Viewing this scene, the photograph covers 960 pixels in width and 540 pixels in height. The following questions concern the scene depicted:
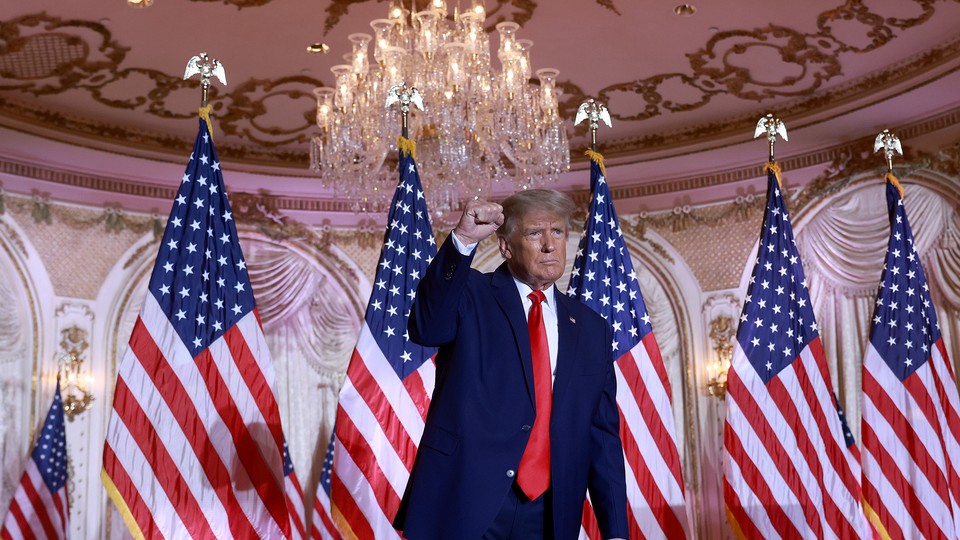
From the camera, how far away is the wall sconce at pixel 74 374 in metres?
9.41

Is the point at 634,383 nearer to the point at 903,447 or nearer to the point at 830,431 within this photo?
the point at 830,431

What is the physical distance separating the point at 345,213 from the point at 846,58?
517 centimetres

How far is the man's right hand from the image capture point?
9.46 ft

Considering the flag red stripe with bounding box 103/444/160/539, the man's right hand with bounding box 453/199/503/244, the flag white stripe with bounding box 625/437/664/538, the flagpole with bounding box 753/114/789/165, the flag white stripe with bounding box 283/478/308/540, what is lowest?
the flag white stripe with bounding box 283/478/308/540

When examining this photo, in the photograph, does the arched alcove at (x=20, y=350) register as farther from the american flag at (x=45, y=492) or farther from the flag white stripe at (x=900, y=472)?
the flag white stripe at (x=900, y=472)

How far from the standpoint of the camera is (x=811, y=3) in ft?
24.2

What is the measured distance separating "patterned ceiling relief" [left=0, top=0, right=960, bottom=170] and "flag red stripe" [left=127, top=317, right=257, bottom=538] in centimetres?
328

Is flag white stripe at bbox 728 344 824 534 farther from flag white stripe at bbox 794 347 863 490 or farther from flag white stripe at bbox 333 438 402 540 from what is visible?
flag white stripe at bbox 333 438 402 540

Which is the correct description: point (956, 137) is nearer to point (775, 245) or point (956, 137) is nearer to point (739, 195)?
point (739, 195)

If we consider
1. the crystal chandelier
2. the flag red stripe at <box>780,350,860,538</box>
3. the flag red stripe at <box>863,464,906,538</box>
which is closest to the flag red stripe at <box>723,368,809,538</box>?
the flag red stripe at <box>780,350,860,538</box>

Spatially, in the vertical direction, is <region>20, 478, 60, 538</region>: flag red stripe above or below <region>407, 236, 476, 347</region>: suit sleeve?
below

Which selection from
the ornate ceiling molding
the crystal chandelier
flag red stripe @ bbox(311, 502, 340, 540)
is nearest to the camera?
the crystal chandelier

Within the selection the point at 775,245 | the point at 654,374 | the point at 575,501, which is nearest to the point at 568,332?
the point at 575,501


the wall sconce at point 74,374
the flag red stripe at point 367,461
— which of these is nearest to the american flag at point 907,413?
the flag red stripe at point 367,461
